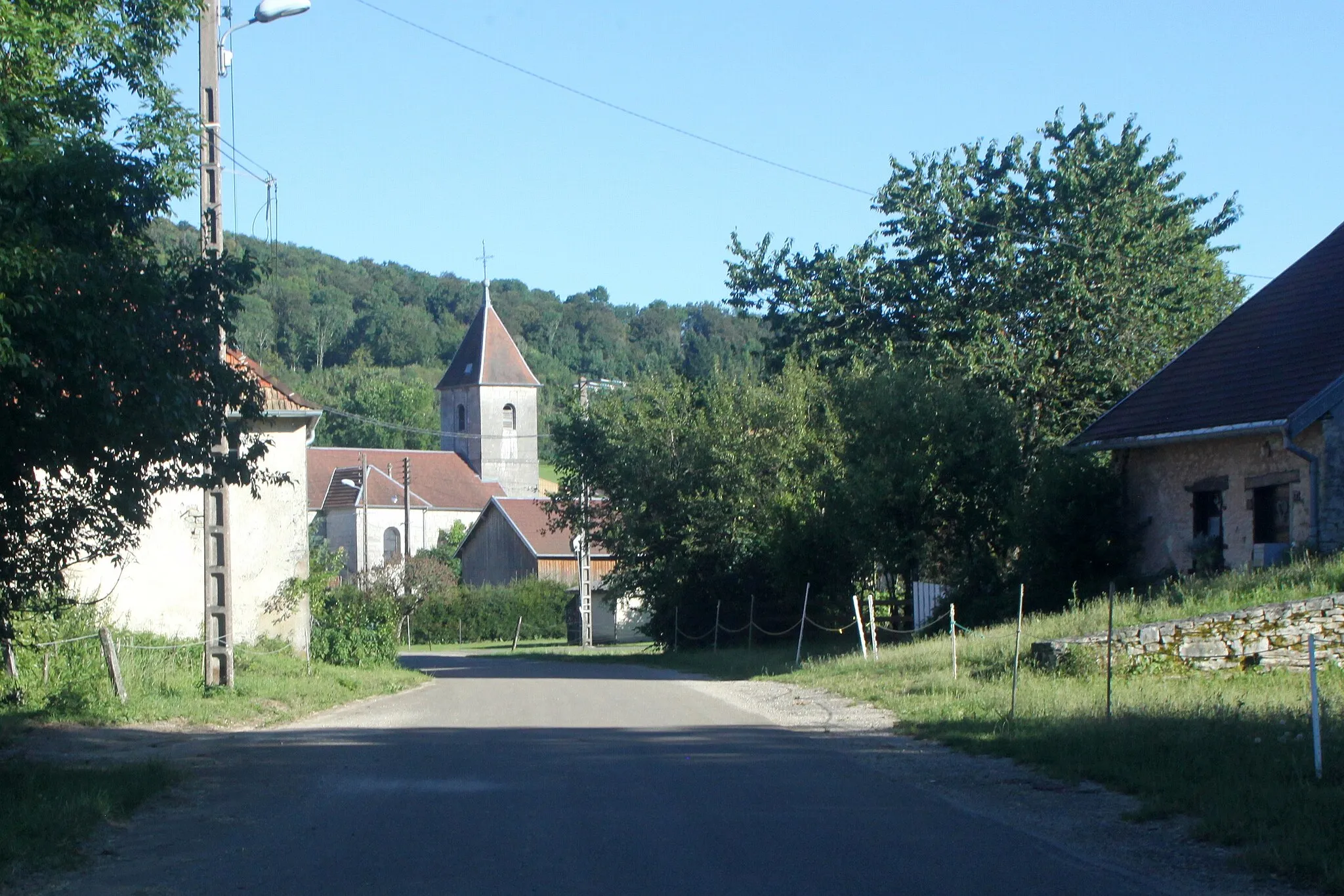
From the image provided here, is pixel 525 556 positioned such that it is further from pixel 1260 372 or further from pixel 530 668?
pixel 1260 372

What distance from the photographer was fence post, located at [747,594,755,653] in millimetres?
32969

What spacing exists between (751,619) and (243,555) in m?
13.4

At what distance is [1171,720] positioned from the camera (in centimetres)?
1122

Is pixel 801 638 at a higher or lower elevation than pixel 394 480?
lower

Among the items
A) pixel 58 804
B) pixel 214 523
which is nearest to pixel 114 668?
pixel 214 523

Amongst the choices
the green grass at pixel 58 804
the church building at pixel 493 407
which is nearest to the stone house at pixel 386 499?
the church building at pixel 493 407

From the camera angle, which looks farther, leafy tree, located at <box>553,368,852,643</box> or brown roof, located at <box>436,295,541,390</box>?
brown roof, located at <box>436,295,541,390</box>

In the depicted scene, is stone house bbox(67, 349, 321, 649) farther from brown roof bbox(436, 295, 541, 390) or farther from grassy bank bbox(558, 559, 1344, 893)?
brown roof bbox(436, 295, 541, 390)

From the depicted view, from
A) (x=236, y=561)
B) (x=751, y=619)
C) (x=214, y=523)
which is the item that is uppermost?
(x=214, y=523)

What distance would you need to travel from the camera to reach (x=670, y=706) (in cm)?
1750

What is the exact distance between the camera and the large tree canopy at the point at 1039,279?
29719 millimetres

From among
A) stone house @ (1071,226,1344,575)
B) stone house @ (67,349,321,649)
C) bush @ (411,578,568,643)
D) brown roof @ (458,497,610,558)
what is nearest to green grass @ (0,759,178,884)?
stone house @ (67,349,321,649)

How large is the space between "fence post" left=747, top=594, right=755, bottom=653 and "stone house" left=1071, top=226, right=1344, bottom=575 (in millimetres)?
10762

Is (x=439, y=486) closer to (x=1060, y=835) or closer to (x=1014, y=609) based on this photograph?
(x=1014, y=609)
